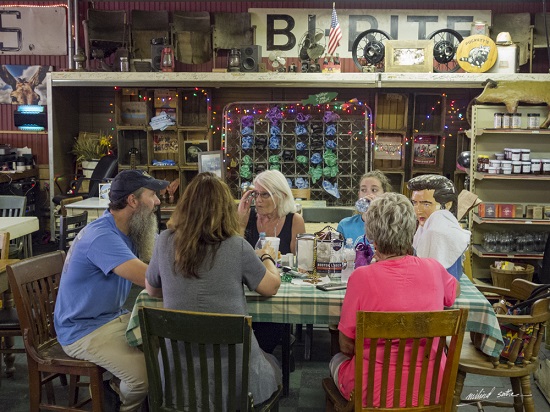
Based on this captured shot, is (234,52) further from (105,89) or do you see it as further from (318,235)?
(318,235)

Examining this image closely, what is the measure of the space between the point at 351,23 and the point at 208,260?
720 centimetres

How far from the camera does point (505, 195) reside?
24.2 ft

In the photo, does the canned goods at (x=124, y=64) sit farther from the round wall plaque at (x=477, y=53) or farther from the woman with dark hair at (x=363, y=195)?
the woman with dark hair at (x=363, y=195)

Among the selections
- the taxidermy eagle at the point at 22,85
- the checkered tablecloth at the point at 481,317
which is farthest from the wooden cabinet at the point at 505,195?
the taxidermy eagle at the point at 22,85

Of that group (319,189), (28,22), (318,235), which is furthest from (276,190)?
(28,22)

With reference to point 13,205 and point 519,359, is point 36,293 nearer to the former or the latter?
point 519,359

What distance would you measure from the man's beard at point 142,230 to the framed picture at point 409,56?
5.44m

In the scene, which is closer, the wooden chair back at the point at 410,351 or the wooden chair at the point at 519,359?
the wooden chair back at the point at 410,351

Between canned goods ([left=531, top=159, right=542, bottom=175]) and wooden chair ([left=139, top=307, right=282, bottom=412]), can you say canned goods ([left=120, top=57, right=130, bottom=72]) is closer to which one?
canned goods ([left=531, top=159, right=542, bottom=175])

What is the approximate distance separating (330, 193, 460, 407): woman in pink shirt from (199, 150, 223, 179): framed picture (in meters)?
4.91

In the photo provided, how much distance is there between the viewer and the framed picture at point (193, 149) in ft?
30.6

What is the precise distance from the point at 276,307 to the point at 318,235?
2.41 feet

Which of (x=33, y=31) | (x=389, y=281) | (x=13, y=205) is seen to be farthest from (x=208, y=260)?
(x=33, y=31)

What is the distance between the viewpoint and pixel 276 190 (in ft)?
15.0
